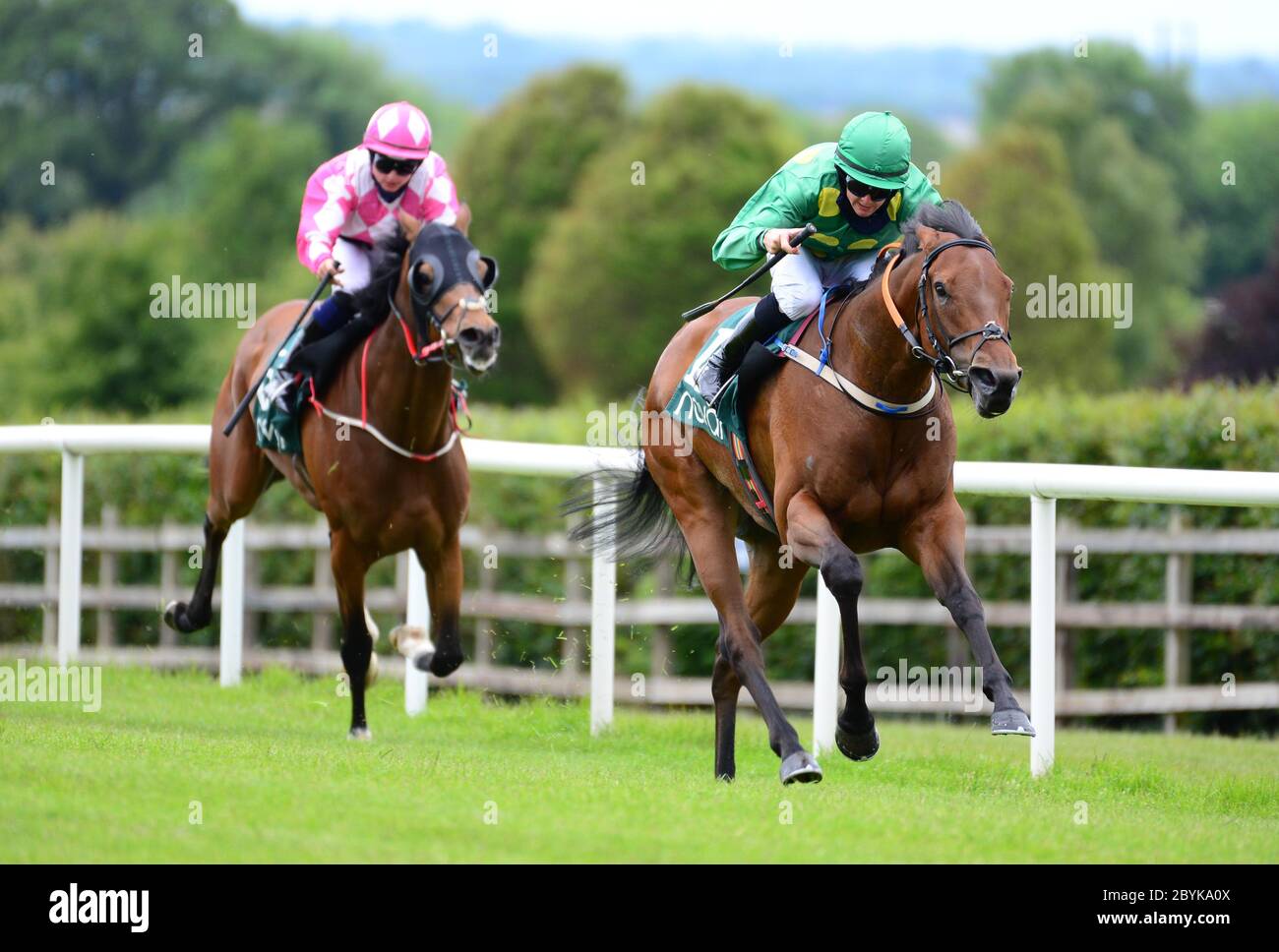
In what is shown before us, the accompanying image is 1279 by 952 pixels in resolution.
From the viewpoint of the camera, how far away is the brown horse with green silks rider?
218 inches

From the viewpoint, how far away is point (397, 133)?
691 cm

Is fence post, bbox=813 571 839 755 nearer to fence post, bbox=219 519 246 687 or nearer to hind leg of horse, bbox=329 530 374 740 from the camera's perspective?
hind leg of horse, bbox=329 530 374 740

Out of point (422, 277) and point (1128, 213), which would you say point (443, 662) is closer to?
point (422, 277)

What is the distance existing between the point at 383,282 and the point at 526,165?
43039mm

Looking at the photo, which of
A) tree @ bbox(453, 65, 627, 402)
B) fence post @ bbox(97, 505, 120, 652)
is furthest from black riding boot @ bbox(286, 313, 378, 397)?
tree @ bbox(453, 65, 627, 402)

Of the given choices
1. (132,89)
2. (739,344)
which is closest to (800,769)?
(739,344)

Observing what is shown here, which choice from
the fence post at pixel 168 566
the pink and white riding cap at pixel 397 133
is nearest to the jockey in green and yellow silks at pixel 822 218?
the pink and white riding cap at pixel 397 133

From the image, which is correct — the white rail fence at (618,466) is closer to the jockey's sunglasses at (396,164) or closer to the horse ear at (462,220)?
the horse ear at (462,220)

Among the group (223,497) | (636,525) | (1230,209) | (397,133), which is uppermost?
(1230,209)

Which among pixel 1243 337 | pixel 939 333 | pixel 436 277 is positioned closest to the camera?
pixel 939 333

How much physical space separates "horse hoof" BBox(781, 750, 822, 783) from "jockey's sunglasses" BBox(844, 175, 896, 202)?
1824 millimetres

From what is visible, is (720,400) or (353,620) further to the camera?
(353,620)

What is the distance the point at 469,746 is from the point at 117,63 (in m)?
71.9
